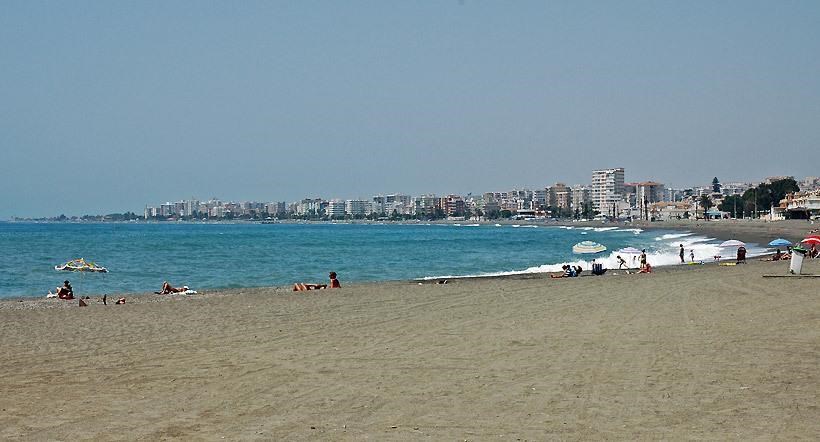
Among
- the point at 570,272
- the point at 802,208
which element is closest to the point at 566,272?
the point at 570,272

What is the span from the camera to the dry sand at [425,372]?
7.46 metres

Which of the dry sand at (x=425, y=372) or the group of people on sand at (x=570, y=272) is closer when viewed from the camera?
the dry sand at (x=425, y=372)

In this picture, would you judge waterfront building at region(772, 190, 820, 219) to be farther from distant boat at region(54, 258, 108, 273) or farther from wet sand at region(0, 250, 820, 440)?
wet sand at region(0, 250, 820, 440)

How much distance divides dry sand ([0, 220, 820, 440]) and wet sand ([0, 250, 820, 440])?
0.04 metres

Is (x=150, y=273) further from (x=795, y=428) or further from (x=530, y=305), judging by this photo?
(x=795, y=428)

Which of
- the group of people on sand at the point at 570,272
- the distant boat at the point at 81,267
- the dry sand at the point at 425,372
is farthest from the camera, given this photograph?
the distant boat at the point at 81,267

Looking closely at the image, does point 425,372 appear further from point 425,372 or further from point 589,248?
point 589,248

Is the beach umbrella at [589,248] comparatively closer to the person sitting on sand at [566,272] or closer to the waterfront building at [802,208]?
the person sitting on sand at [566,272]

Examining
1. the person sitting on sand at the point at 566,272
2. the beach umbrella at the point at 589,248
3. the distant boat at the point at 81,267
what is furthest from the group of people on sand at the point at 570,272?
the distant boat at the point at 81,267

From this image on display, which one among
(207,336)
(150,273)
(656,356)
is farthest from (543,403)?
(150,273)

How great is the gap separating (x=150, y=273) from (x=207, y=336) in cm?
2773

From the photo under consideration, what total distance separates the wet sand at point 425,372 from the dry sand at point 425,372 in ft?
0.12

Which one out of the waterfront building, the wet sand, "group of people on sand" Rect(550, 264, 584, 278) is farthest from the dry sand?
the waterfront building

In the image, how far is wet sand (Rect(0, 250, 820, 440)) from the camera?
746 cm
